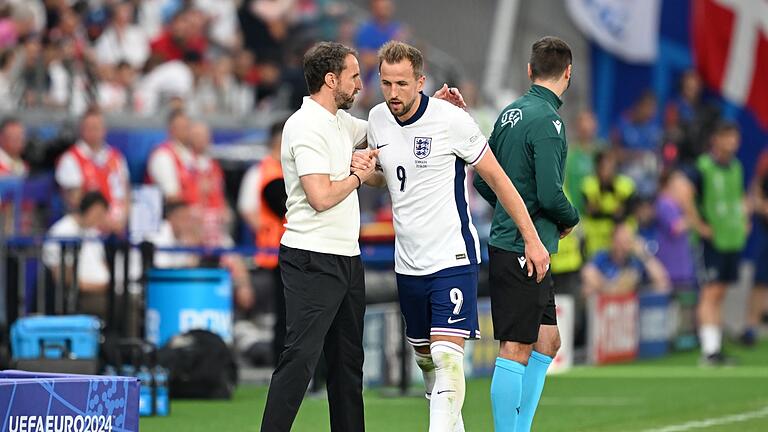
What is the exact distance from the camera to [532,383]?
889 cm

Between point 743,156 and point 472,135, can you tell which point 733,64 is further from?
point 472,135

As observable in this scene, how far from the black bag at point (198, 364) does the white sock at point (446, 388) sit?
4.55 metres

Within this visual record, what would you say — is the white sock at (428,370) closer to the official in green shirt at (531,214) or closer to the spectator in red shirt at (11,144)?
the official in green shirt at (531,214)

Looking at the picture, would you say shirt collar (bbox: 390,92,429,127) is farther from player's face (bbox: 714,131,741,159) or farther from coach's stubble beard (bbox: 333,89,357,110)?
player's face (bbox: 714,131,741,159)

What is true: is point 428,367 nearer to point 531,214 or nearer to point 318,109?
point 531,214

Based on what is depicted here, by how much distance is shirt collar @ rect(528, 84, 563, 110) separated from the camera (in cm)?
878

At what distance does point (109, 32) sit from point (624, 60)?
9359 mm

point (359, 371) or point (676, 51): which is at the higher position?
point (676, 51)

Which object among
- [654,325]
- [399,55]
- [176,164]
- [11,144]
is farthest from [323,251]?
[654,325]

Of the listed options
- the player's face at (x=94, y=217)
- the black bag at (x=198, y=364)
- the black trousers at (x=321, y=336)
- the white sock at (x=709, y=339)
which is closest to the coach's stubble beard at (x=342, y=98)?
the black trousers at (x=321, y=336)

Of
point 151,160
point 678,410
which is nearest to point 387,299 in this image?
point 151,160

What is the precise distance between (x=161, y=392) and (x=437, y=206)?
158 inches

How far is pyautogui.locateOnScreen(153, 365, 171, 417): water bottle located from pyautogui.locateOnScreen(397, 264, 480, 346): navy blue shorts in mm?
3685

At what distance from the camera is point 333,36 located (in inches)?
817
